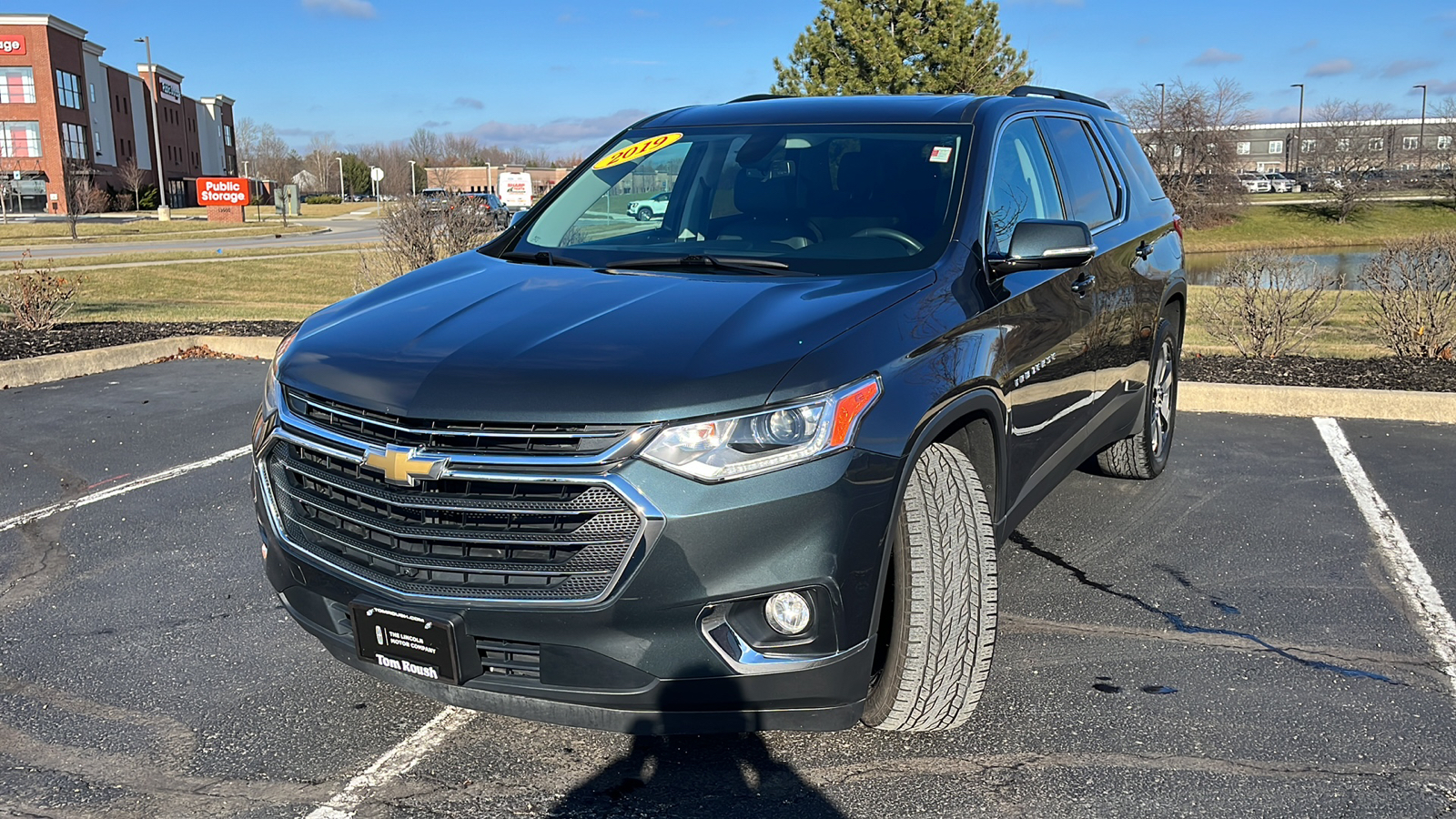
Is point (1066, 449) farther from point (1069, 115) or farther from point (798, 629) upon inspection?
point (798, 629)

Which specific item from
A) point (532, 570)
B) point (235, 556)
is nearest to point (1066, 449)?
point (532, 570)

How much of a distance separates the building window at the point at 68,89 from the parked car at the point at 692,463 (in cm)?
7840

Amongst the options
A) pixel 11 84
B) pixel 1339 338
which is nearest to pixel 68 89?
pixel 11 84

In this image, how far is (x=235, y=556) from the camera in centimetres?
502

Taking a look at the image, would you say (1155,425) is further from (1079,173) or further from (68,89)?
(68,89)

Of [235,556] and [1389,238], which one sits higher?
[1389,238]

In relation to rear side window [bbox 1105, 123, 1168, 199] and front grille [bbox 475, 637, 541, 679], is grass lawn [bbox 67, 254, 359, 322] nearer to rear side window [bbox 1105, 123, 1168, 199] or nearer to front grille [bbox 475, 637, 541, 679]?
rear side window [bbox 1105, 123, 1168, 199]

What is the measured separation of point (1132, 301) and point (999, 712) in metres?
2.35

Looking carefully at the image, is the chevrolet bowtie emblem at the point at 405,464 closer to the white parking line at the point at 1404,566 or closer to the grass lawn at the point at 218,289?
the white parking line at the point at 1404,566

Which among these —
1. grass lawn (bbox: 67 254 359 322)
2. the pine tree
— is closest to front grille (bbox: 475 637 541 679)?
grass lawn (bbox: 67 254 359 322)

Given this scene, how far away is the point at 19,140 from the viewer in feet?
226

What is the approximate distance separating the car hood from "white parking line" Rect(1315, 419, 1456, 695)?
2343 mm

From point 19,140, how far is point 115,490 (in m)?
75.5

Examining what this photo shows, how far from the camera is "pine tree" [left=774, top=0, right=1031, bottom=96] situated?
107 feet
